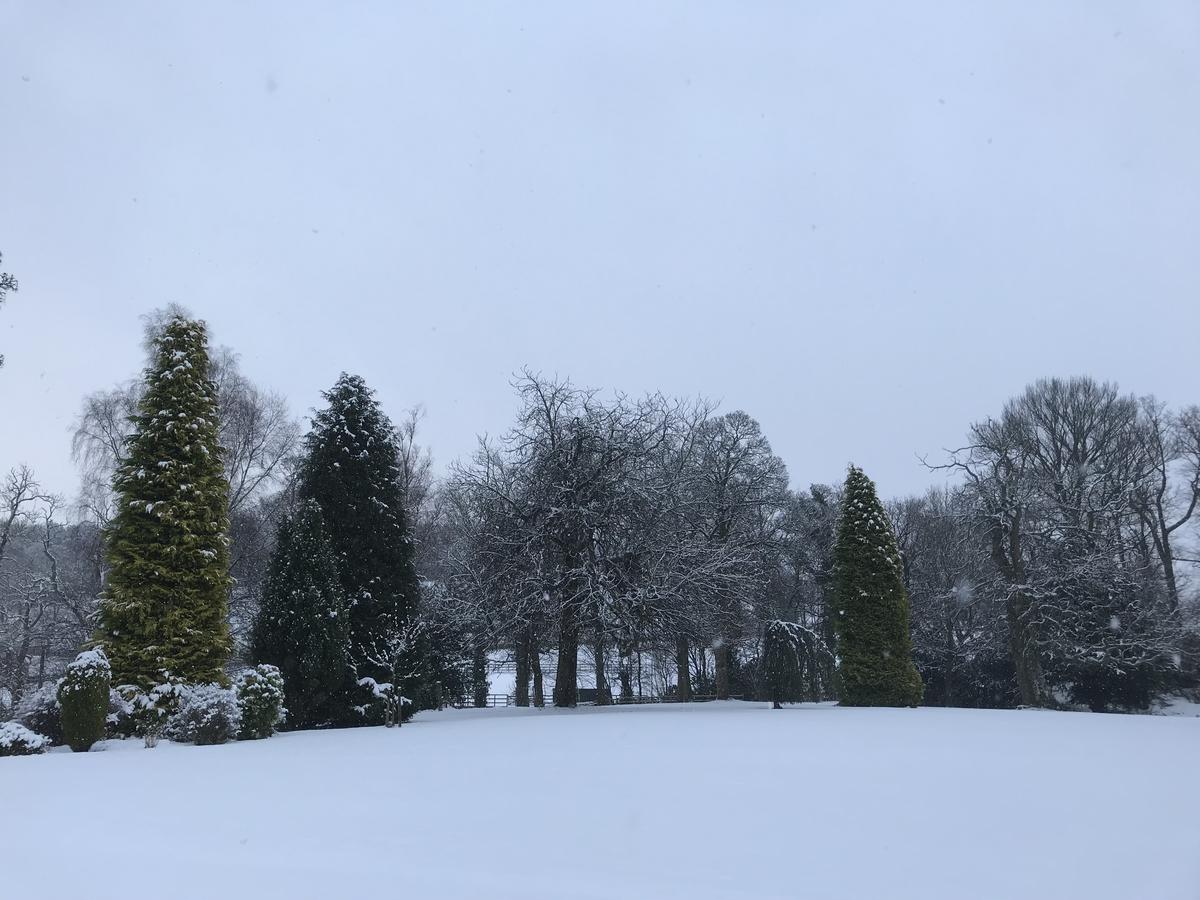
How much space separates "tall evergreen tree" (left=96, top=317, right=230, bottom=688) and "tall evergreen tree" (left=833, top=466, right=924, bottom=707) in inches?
588

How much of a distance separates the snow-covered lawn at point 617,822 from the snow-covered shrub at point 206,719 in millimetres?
1771

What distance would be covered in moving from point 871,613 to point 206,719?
15558mm

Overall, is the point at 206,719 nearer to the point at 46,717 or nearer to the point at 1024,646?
the point at 46,717

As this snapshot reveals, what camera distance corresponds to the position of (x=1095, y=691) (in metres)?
23.0

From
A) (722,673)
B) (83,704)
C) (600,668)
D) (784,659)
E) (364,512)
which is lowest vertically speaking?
(722,673)

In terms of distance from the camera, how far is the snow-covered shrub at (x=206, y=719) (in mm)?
11500

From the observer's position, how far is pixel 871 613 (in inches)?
765

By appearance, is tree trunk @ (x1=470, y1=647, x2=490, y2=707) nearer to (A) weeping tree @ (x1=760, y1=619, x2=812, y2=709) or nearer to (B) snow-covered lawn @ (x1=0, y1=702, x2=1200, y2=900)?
(A) weeping tree @ (x1=760, y1=619, x2=812, y2=709)

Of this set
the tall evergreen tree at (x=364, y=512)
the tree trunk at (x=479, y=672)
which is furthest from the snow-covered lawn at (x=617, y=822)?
the tree trunk at (x=479, y=672)

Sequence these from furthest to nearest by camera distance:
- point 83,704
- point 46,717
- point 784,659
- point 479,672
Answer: point 479,672 < point 784,659 < point 46,717 < point 83,704

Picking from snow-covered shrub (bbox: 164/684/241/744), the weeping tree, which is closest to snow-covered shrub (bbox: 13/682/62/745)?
snow-covered shrub (bbox: 164/684/241/744)

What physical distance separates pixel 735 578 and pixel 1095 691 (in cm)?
1313

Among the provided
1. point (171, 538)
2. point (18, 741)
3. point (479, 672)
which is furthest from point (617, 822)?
point (479, 672)

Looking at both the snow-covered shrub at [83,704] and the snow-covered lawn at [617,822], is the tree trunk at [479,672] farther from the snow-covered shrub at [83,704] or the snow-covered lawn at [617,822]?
the snow-covered lawn at [617,822]
